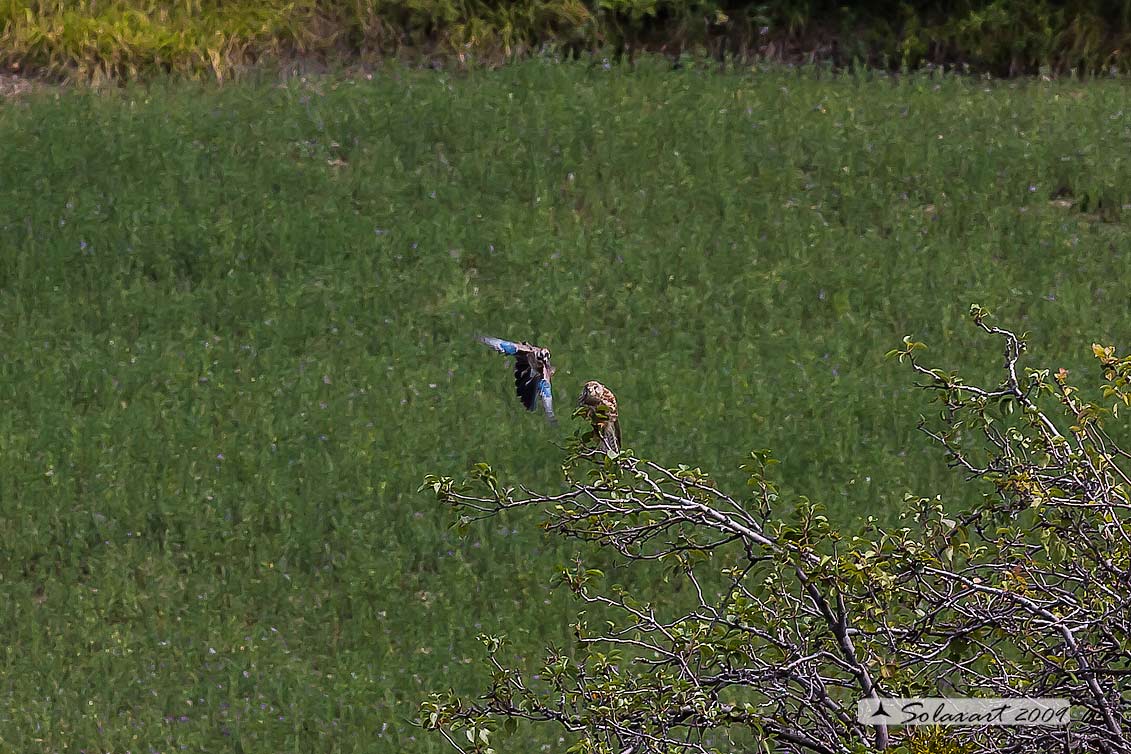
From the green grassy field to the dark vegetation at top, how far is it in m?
0.87

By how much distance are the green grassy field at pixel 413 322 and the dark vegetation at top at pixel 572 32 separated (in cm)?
87

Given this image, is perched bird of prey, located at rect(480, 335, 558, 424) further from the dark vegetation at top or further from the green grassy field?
the dark vegetation at top

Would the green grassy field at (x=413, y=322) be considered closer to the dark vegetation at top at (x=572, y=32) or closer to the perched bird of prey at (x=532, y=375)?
the dark vegetation at top at (x=572, y=32)

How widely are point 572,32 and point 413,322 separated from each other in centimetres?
529

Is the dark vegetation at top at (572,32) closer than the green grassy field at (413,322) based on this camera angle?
No

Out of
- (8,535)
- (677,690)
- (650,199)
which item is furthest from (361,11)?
(677,690)

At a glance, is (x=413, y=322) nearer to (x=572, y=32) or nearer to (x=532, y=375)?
(x=532, y=375)

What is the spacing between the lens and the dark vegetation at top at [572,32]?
15.9 meters

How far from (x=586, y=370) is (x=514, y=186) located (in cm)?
293

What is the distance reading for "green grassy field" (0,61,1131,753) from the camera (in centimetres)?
897

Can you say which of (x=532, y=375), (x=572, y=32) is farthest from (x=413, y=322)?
(x=572, y=32)

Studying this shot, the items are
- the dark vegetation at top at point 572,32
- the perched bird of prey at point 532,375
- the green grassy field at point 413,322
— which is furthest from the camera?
the dark vegetation at top at point 572,32

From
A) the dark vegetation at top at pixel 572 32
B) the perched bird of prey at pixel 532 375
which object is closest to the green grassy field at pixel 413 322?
the dark vegetation at top at pixel 572 32

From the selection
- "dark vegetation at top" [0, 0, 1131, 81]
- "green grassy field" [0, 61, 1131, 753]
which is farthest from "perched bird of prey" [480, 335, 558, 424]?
"dark vegetation at top" [0, 0, 1131, 81]
